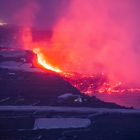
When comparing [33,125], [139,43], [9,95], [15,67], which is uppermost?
[139,43]

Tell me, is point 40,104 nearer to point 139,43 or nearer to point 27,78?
point 27,78

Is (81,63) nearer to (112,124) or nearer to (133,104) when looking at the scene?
(133,104)

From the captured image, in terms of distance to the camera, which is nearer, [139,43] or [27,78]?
[27,78]

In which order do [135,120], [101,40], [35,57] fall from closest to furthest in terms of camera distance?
[135,120] < [35,57] < [101,40]

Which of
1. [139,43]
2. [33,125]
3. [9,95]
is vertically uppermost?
[139,43]

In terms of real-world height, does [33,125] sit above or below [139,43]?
below

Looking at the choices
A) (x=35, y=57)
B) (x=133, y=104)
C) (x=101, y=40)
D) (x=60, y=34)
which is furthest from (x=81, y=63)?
(x=60, y=34)

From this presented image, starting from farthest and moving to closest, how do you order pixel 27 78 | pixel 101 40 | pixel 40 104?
pixel 101 40 < pixel 27 78 < pixel 40 104

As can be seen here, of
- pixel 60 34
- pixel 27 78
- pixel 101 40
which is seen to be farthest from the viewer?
pixel 60 34

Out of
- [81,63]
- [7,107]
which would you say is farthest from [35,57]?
[7,107]
